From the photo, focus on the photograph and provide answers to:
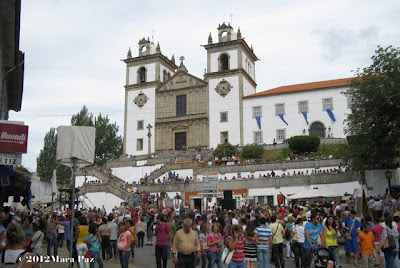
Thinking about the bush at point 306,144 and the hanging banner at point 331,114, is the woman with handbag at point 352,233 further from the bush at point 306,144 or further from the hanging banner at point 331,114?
the hanging banner at point 331,114

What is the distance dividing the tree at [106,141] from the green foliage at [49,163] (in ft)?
22.3

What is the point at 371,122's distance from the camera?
26938mm

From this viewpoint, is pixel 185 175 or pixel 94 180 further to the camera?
pixel 94 180

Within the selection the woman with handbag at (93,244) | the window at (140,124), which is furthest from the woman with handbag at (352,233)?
the window at (140,124)

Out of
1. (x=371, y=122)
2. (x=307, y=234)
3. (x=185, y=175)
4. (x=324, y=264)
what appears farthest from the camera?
(x=185, y=175)

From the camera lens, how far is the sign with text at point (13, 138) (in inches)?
498

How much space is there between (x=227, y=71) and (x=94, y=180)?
70.7 feet

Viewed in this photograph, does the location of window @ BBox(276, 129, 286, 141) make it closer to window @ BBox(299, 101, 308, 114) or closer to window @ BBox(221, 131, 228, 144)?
window @ BBox(299, 101, 308, 114)

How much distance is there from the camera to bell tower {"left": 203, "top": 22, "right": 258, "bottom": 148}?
5169cm

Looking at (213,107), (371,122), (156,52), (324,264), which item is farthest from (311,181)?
(156,52)

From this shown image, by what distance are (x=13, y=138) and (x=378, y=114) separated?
21978 mm

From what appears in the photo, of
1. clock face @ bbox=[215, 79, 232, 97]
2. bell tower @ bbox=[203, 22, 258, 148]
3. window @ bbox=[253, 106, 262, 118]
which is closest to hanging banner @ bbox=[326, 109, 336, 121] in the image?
window @ bbox=[253, 106, 262, 118]

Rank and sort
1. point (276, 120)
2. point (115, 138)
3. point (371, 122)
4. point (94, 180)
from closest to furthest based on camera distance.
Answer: point (371, 122) → point (94, 180) → point (276, 120) → point (115, 138)

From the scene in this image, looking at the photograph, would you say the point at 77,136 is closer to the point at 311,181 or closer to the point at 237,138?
the point at 311,181
